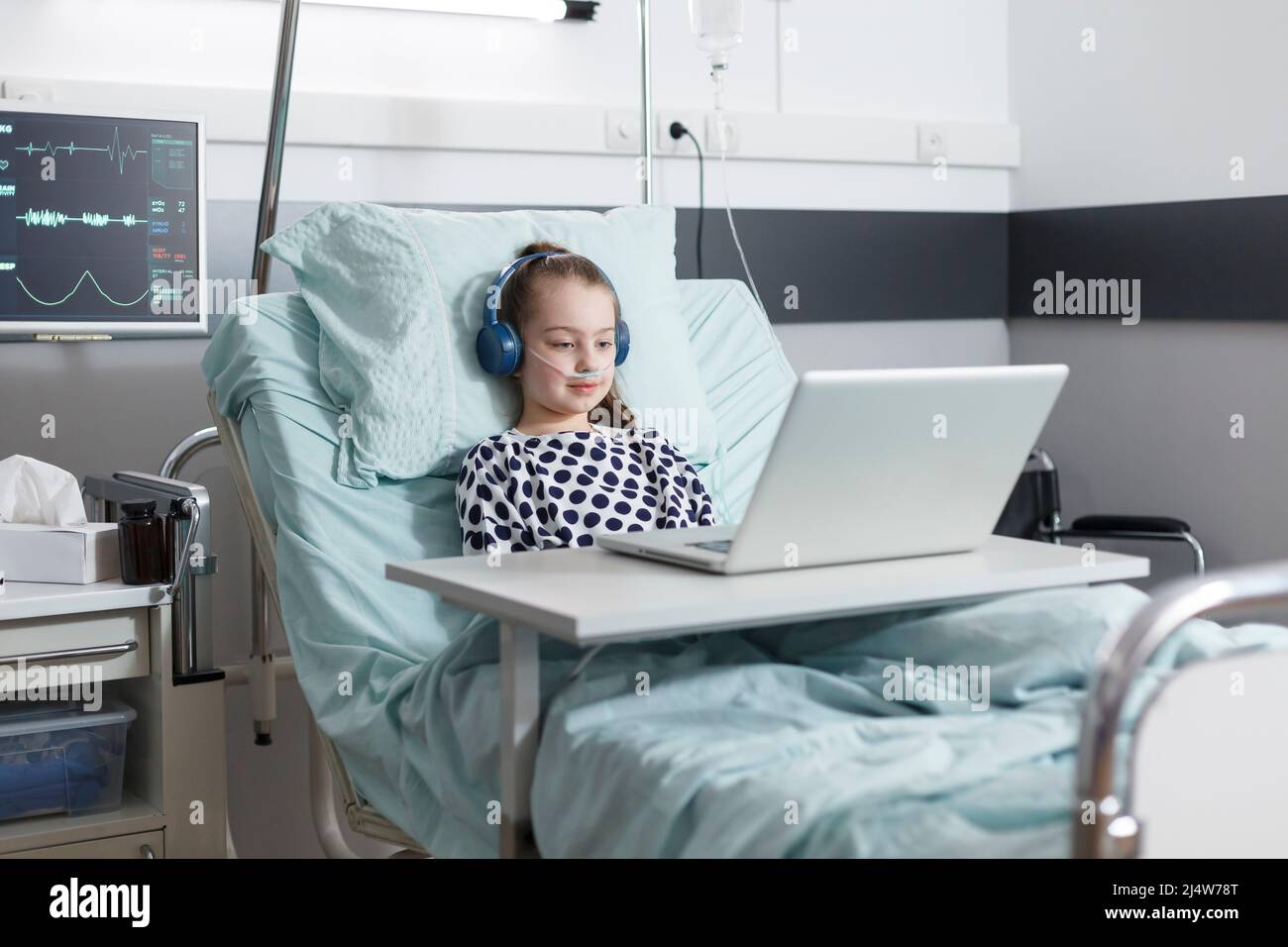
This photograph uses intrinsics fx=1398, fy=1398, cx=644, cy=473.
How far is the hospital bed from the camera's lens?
3.38 feet

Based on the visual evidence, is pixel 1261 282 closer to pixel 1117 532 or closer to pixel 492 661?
pixel 1117 532

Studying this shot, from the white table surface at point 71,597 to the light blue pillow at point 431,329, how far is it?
0.30 metres

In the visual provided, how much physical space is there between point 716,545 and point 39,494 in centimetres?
103

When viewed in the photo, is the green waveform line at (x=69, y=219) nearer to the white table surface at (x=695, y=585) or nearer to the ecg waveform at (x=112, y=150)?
the ecg waveform at (x=112, y=150)

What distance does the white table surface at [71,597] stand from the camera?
66.8 inches

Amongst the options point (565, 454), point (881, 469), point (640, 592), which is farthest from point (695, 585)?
point (565, 454)

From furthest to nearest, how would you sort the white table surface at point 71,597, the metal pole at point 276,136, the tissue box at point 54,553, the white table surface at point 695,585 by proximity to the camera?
1. the metal pole at point 276,136
2. the tissue box at point 54,553
3. the white table surface at point 71,597
4. the white table surface at point 695,585

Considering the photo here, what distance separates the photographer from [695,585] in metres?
1.31

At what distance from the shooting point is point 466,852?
152cm

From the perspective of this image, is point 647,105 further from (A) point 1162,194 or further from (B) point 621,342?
(A) point 1162,194

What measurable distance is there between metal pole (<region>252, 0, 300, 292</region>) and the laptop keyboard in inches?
40.7

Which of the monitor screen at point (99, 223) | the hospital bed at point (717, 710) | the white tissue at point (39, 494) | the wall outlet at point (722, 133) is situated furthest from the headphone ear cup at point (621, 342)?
the wall outlet at point (722, 133)

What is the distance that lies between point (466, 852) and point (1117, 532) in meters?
1.55

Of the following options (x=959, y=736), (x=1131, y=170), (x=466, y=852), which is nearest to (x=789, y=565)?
(x=959, y=736)
